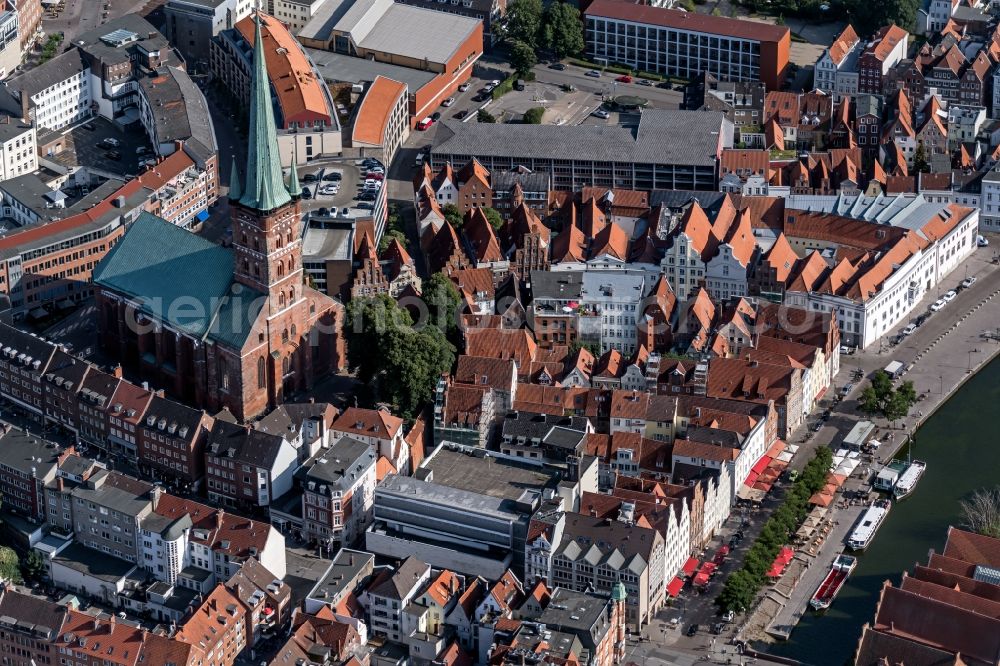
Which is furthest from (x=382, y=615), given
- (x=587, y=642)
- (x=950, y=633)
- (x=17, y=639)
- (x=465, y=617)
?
(x=950, y=633)

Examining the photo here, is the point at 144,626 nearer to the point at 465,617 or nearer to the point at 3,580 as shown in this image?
the point at 3,580

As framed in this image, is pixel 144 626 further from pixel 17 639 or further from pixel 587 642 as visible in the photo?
pixel 587 642

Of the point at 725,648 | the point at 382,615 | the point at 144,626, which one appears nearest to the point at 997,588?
the point at 725,648

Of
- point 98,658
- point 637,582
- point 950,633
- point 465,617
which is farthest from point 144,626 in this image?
point 950,633

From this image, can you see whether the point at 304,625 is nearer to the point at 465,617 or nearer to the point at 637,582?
the point at 465,617

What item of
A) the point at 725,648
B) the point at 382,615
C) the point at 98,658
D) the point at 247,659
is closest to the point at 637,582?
the point at 725,648

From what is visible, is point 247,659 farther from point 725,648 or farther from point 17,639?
point 725,648
